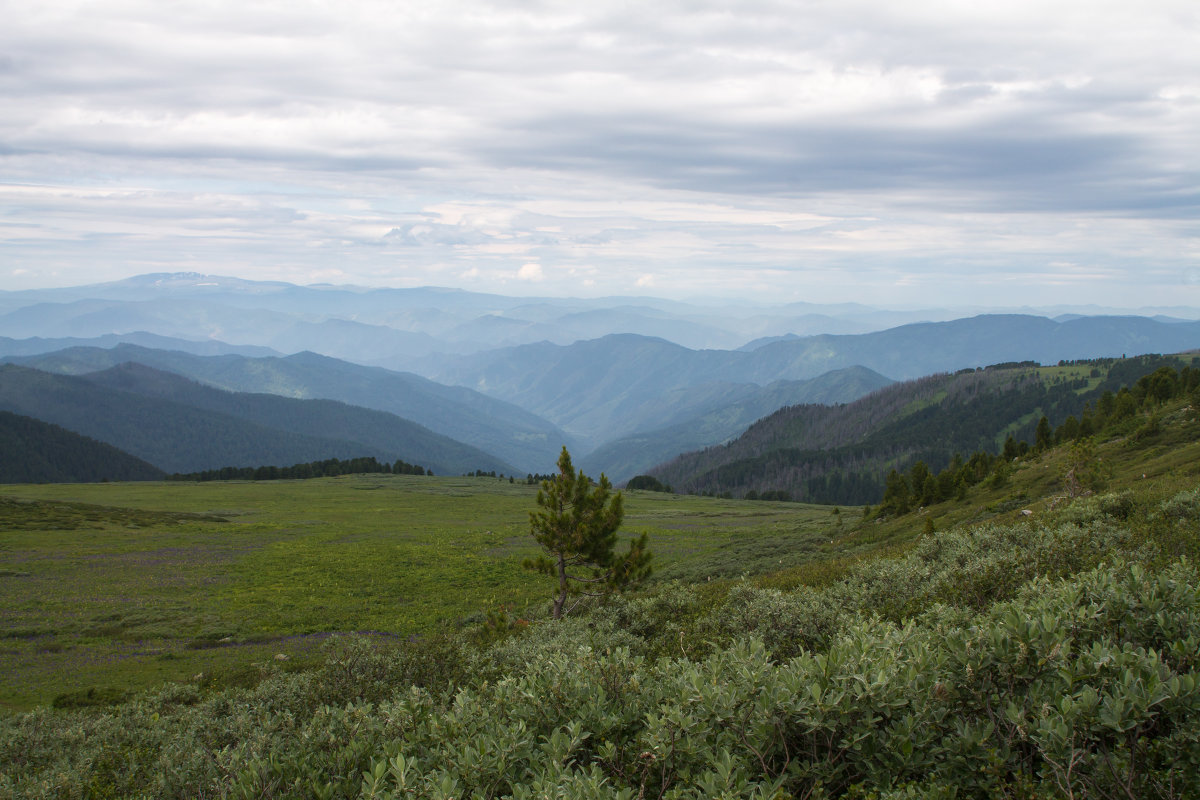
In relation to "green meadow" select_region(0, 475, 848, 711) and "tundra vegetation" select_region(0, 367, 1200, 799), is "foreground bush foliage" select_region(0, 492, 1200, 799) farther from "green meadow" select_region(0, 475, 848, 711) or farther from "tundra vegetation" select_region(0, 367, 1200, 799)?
"green meadow" select_region(0, 475, 848, 711)

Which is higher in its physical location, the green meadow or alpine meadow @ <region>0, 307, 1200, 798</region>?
alpine meadow @ <region>0, 307, 1200, 798</region>

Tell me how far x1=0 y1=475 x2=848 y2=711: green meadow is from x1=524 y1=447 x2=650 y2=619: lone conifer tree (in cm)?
294

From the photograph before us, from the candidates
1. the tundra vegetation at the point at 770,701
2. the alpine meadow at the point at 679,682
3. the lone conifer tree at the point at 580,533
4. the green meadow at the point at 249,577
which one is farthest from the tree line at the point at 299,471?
the tundra vegetation at the point at 770,701

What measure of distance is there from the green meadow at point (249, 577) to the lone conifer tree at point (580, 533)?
2938 mm

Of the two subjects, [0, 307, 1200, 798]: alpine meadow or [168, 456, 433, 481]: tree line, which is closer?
[0, 307, 1200, 798]: alpine meadow

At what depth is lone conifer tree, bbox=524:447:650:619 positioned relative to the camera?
22641mm

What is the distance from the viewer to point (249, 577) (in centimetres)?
4372

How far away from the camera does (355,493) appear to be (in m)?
113

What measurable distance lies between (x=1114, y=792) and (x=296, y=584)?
45.7m

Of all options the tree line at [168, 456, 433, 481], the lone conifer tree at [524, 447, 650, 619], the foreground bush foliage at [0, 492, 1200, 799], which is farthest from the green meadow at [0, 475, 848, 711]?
the tree line at [168, 456, 433, 481]

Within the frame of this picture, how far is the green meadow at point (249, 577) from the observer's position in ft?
85.5

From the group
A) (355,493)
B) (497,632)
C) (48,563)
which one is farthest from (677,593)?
(355,493)

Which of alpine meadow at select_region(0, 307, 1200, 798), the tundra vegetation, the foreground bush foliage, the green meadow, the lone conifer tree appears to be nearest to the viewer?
the foreground bush foliage

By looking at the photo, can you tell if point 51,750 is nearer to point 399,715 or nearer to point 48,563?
point 399,715
